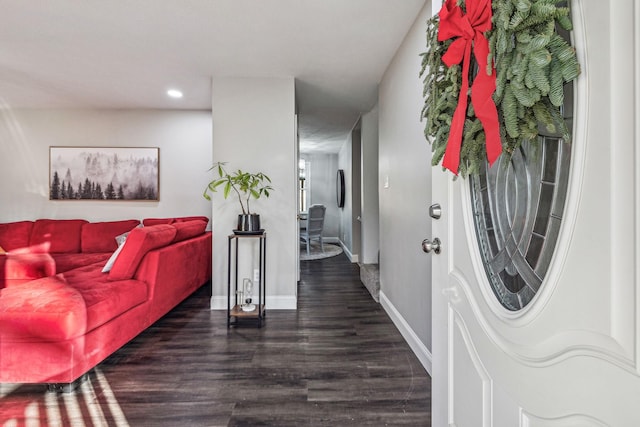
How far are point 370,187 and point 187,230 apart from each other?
2.53 meters

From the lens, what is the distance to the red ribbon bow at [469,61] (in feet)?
2.14

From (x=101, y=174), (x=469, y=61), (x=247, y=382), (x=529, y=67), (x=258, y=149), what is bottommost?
(x=247, y=382)

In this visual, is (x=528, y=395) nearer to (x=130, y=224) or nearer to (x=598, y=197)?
(x=598, y=197)

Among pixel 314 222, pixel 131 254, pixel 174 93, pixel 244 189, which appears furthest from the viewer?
pixel 314 222

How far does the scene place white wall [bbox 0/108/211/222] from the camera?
13.3 ft

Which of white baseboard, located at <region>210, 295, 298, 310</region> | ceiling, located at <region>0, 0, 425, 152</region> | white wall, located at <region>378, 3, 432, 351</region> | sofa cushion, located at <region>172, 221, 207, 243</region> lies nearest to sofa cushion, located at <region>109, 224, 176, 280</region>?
sofa cushion, located at <region>172, 221, 207, 243</region>

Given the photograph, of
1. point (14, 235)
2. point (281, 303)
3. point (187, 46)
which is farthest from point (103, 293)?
point (14, 235)

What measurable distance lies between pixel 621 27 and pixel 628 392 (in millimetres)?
510

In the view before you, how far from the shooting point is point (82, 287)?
6.74ft

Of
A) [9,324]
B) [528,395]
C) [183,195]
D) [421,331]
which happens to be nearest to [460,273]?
[528,395]

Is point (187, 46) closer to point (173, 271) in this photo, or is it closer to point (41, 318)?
point (173, 271)

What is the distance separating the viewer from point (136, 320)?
2.20 m

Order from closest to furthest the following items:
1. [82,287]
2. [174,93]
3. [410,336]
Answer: [82,287] → [410,336] → [174,93]

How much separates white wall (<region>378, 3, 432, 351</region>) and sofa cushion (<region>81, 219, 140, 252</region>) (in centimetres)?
318
